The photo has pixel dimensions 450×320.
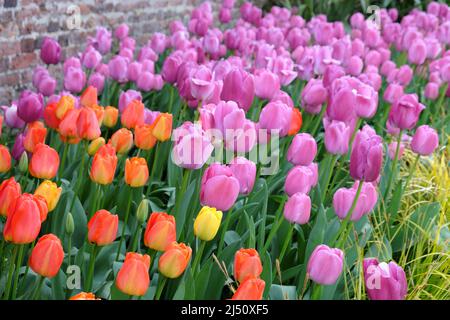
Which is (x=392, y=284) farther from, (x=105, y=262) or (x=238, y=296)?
(x=105, y=262)

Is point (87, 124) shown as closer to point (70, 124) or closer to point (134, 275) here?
point (70, 124)

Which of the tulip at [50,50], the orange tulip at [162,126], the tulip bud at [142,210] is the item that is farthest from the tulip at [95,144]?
the tulip at [50,50]

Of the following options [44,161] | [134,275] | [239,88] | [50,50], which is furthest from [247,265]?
[50,50]

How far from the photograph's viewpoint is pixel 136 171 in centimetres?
182

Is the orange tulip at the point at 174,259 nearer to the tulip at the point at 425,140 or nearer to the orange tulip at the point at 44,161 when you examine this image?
the orange tulip at the point at 44,161

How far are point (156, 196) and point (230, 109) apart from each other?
30.5 inches

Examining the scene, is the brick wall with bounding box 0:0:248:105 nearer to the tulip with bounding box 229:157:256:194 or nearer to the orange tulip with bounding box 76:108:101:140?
the orange tulip with bounding box 76:108:101:140

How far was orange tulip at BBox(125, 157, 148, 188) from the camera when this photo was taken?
1.81m

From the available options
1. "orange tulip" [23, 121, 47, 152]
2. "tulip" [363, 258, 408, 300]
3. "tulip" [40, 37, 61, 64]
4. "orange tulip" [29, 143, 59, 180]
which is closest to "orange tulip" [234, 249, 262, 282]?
"tulip" [363, 258, 408, 300]

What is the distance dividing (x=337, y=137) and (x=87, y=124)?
2.23ft

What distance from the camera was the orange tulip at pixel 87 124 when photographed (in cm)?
196

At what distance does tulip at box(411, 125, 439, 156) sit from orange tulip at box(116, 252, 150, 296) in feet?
3.79

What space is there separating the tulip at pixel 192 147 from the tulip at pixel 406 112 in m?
0.76

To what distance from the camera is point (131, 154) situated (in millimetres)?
2918
